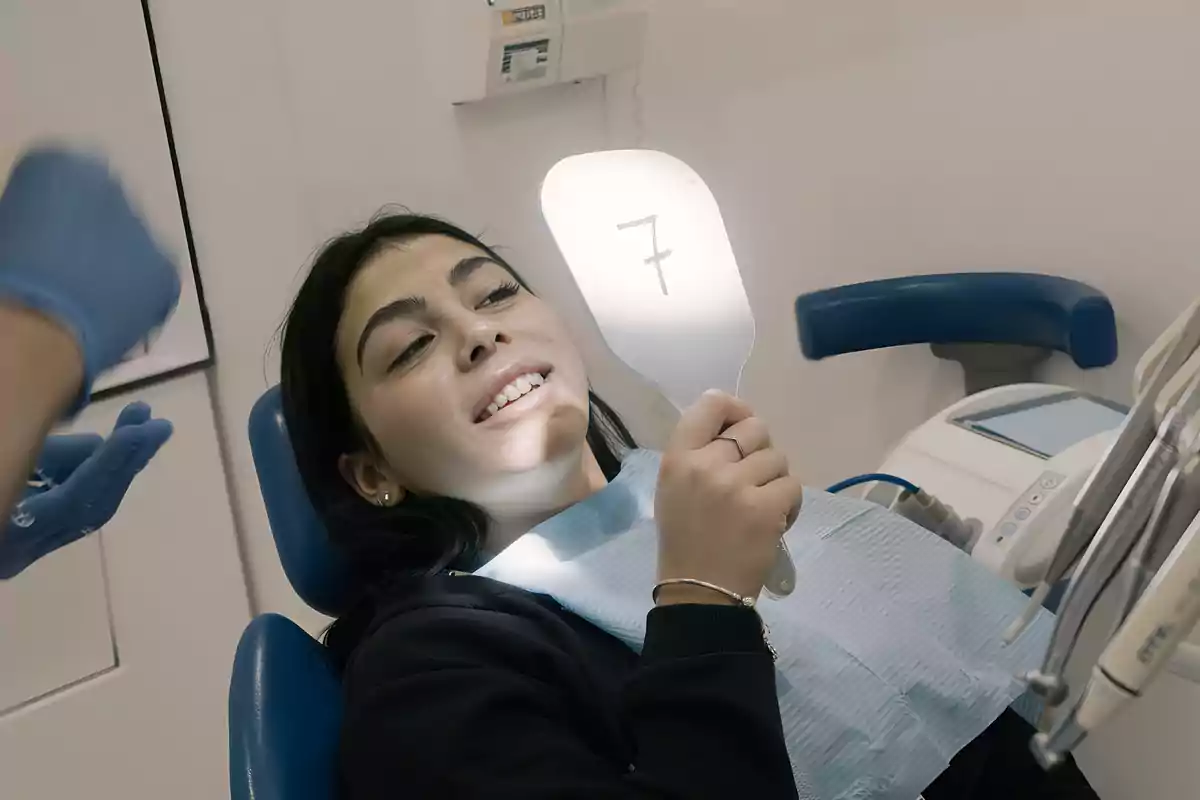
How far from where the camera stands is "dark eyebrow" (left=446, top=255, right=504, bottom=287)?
1001mm

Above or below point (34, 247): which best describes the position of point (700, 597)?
→ below

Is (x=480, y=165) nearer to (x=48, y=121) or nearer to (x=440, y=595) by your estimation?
(x=48, y=121)

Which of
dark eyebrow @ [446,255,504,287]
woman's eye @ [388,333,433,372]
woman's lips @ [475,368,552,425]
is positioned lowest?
woman's lips @ [475,368,552,425]

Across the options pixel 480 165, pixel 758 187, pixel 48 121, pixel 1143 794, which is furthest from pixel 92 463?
pixel 1143 794

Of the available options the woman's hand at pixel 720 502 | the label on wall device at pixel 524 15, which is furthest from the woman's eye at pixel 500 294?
the label on wall device at pixel 524 15

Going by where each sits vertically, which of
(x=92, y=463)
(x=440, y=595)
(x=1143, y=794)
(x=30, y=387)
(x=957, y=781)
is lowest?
(x=1143, y=794)

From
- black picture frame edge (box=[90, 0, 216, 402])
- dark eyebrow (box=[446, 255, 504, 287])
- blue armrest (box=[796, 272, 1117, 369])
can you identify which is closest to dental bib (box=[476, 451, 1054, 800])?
dark eyebrow (box=[446, 255, 504, 287])

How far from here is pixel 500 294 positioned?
1.02 meters

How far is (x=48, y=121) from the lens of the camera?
4.17ft

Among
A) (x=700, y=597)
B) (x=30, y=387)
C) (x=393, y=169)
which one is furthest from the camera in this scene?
(x=393, y=169)

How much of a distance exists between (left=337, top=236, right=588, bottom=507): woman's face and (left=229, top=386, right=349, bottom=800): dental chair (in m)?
0.09

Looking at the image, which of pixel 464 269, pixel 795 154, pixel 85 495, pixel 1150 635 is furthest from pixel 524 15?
pixel 1150 635

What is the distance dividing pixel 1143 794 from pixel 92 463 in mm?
1214

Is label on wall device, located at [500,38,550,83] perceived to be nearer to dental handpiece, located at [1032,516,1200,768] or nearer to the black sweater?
the black sweater
